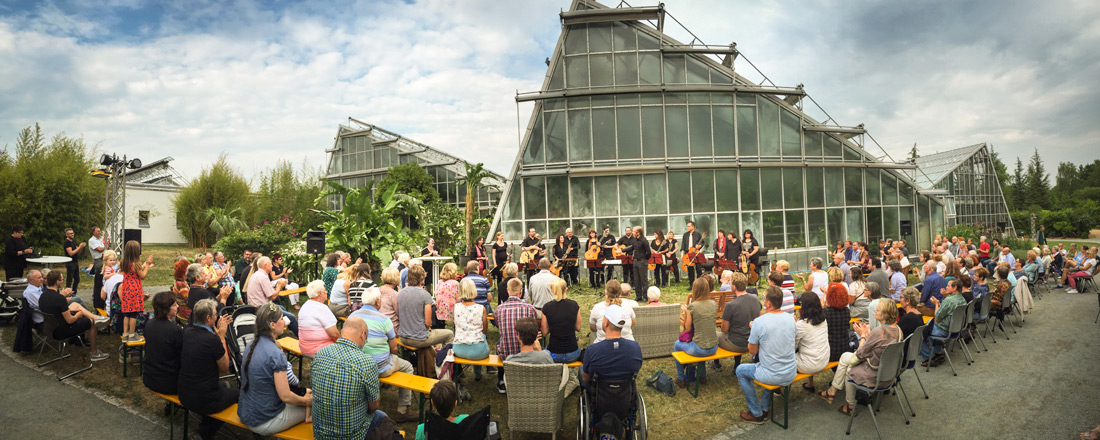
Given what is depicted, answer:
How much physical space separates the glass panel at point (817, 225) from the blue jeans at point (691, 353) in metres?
12.3

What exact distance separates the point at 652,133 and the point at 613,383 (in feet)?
42.4

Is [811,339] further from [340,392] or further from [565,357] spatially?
[340,392]

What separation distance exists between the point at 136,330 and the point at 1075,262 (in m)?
21.6

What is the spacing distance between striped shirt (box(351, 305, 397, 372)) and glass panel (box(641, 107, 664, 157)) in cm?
1236

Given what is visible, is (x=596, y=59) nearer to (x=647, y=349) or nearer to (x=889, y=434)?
(x=647, y=349)

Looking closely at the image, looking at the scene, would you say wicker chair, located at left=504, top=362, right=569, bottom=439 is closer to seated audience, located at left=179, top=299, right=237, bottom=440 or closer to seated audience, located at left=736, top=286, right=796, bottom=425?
seated audience, located at left=736, top=286, right=796, bottom=425

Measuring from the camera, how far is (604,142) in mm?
16484

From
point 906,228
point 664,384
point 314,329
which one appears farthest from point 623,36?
point 314,329

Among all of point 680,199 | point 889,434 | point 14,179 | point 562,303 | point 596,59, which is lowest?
point 889,434

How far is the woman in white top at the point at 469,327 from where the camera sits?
584 centimetres

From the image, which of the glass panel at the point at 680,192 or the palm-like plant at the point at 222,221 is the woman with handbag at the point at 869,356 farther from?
the palm-like plant at the point at 222,221

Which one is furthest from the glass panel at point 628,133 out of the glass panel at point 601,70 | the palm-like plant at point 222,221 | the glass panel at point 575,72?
the palm-like plant at point 222,221

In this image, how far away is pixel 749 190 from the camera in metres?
16.7

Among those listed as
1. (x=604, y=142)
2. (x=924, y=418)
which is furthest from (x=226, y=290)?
(x=604, y=142)
